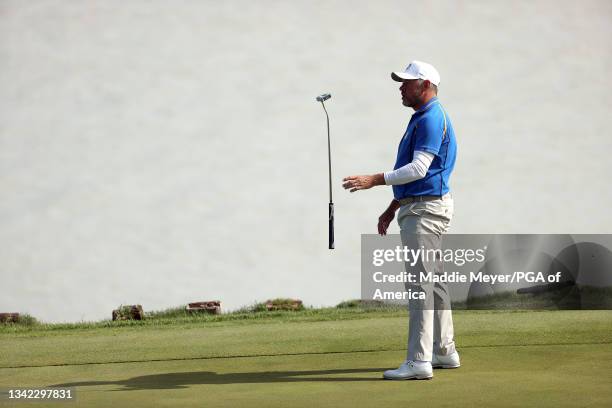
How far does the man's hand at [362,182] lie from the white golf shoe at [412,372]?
1128 millimetres

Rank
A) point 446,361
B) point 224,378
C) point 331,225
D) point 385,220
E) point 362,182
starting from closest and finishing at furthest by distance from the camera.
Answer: point 362,182
point 224,378
point 446,361
point 385,220
point 331,225

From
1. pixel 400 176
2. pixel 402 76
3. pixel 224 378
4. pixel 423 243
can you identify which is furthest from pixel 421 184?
pixel 224 378

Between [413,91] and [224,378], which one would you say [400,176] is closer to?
[413,91]

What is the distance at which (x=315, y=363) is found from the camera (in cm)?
672

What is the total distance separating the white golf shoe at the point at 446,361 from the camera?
6.21m

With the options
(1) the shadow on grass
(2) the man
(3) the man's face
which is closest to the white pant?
(2) the man

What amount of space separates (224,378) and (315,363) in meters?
0.87

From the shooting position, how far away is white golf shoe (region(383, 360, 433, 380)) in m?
5.72

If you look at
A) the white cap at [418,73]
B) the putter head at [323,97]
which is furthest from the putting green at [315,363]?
the putter head at [323,97]

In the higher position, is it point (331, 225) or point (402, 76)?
point (402, 76)

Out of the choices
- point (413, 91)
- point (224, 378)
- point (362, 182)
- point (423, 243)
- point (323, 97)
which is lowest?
point (224, 378)

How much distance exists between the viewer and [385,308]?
34.9 feet

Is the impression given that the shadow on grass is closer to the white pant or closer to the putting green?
the putting green

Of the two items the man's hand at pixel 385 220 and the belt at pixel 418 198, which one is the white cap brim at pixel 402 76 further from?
the man's hand at pixel 385 220
